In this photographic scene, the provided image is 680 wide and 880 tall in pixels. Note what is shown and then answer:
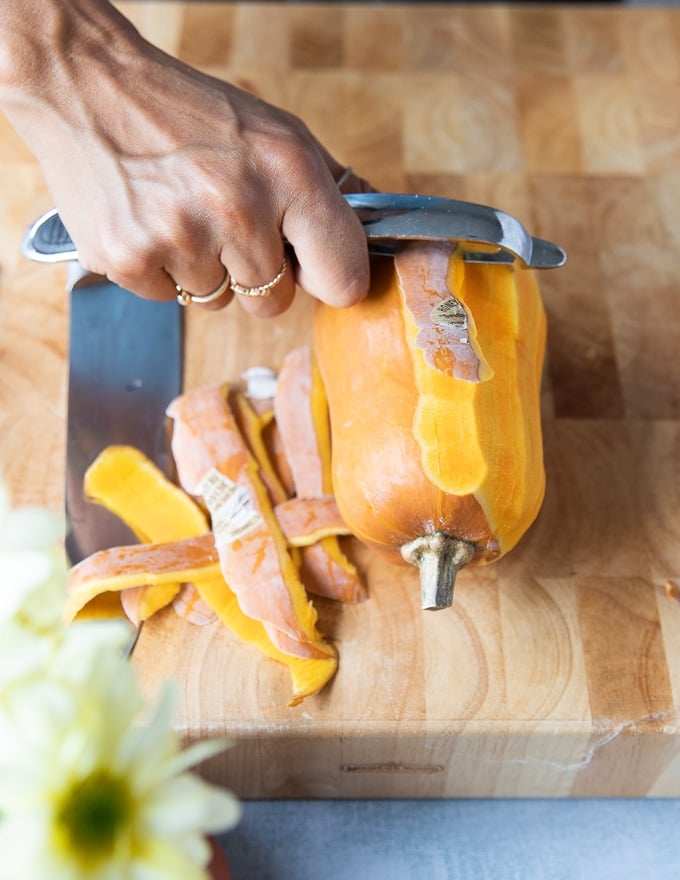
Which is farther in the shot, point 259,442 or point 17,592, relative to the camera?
point 259,442

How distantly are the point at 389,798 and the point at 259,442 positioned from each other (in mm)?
451

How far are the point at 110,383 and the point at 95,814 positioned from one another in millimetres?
742

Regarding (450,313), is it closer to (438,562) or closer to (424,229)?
(424,229)

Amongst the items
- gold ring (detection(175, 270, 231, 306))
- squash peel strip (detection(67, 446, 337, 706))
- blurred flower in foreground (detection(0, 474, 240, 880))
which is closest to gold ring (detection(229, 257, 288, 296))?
gold ring (detection(175, 270, 231, 306))

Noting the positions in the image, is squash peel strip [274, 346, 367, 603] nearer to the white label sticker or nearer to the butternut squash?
the butternut squash

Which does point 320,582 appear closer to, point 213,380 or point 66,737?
point 213,380

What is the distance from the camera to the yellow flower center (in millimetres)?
476

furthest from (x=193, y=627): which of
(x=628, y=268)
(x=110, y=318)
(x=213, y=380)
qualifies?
(x=628, y=268)

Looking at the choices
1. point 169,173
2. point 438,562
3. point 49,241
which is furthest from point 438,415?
point 49,241

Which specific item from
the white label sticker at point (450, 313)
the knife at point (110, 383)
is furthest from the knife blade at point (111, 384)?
the white label sticker at point (450, 313)

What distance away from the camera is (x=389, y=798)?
108cm

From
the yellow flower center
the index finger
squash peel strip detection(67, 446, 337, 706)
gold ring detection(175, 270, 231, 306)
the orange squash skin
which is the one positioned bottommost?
the yellow flower center

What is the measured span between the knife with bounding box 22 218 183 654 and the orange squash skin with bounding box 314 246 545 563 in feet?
0.83

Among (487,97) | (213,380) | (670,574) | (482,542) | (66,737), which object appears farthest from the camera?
(487,97)
